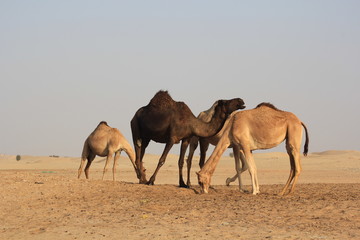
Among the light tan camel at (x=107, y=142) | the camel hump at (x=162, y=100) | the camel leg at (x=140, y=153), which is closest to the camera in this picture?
the camel hump at (x=162, y=100)

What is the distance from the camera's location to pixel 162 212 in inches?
497

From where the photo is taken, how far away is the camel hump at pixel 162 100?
17.2 metres

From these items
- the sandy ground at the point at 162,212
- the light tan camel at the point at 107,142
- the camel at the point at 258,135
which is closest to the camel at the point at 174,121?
the camel at the point at 258,135

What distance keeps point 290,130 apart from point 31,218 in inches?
240

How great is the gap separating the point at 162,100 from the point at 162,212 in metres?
5.20

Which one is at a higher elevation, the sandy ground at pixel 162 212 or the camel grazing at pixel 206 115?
the camel grazing at pixel 206 115

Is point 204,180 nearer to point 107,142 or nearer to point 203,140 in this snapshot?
point 203,140

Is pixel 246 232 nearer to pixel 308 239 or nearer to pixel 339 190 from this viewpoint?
pixel 308 239

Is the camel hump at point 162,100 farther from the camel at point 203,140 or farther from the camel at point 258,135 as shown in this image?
the camel at point 258,135

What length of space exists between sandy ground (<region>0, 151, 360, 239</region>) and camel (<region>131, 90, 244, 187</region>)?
1341 millimetres

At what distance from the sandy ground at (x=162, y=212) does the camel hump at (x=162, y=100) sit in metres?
2.18

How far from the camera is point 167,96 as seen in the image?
1750cm

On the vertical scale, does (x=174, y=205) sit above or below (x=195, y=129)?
below

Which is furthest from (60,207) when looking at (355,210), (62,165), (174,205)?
(62,165)
